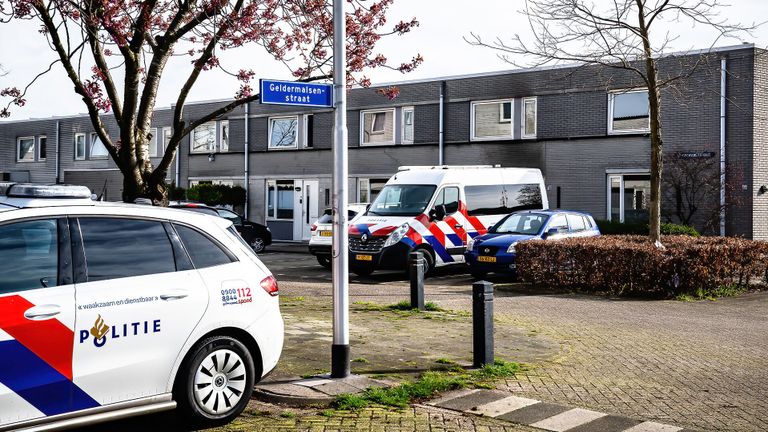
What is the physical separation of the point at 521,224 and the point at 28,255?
13.9m

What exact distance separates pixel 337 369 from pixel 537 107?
1979 cm

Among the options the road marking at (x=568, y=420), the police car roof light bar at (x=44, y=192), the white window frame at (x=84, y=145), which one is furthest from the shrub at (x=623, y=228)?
the white window frame at (x=84, y=145)

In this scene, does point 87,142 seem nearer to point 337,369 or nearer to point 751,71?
point 751,71

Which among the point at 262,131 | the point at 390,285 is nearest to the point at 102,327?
the point at 390,285

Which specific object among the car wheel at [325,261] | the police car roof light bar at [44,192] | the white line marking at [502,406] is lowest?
the white line marking at [502,406]

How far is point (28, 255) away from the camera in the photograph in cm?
513

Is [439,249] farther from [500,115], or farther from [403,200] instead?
[500,115]

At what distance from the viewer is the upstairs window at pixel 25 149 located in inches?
1705

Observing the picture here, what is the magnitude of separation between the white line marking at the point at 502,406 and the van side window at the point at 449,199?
37.1 feet

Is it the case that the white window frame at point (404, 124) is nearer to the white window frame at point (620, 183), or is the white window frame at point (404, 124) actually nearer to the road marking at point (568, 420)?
the white window frame at point (620, 183)

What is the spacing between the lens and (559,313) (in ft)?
40.7

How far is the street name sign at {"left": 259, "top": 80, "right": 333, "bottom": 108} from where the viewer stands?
724 cm

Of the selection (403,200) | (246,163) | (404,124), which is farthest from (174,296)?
(246,163)

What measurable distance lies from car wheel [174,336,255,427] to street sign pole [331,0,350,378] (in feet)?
4.65
